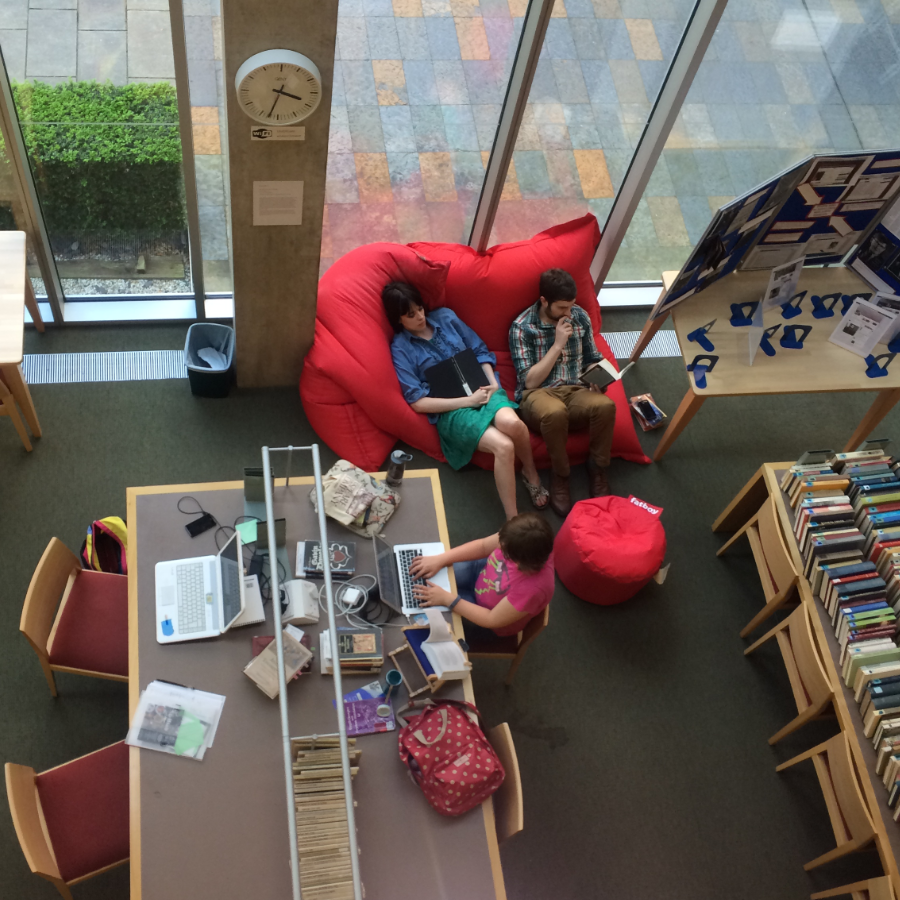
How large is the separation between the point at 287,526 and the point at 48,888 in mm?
1583

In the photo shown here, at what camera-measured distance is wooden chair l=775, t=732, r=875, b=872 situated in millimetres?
3162

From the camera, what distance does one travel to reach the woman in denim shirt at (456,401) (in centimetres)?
426

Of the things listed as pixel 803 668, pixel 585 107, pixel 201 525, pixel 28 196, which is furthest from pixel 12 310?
pixel 803 668

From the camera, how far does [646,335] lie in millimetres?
4922

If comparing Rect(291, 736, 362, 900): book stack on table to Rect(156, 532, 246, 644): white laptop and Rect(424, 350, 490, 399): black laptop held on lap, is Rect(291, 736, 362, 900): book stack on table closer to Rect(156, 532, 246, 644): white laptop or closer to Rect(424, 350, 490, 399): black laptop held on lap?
Rect(156, 532, 246, 644): white laptop

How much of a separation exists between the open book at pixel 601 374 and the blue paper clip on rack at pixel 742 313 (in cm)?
69

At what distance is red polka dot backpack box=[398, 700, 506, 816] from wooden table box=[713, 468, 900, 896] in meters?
1.45

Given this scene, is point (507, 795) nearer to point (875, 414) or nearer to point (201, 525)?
point (201, 525)

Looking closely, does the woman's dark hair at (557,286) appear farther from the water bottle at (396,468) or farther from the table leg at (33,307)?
the table leg at (33,307)

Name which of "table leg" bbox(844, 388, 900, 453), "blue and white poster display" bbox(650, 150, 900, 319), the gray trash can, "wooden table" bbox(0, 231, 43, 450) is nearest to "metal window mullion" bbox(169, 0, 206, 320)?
the gray trash can

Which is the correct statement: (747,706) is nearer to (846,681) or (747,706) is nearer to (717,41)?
(846,681)

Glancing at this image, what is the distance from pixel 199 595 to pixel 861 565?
269 cm

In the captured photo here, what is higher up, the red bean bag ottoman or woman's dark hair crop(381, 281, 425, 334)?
woman's dark hair crop(381, 281, 425, 334)

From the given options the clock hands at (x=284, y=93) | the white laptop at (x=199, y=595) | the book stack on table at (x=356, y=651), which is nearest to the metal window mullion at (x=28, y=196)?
the clock hands at (x=284, y=93)
